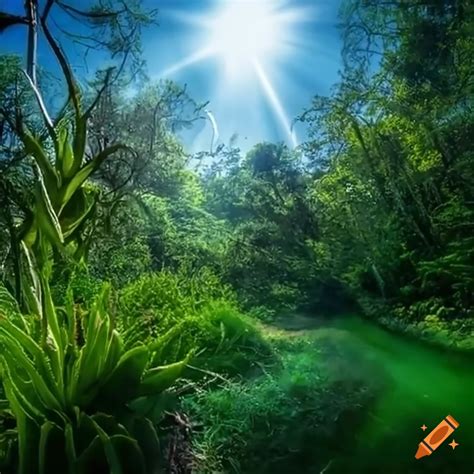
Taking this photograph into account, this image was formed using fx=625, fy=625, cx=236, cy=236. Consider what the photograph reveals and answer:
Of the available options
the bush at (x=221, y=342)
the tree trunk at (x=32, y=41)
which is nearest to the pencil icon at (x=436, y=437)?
the bush at (x=221, y=342)

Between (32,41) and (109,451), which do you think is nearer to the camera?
(109,451)

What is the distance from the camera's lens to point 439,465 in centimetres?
168

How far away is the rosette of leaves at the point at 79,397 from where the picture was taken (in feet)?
4.95

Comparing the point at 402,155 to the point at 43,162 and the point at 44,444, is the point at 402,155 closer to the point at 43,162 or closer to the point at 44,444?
the point at 43,162

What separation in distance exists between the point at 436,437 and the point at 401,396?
0.46ft

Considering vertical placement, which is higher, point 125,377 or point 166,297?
point 166,297

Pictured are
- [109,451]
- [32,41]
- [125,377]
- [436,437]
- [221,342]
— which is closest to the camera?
[109,451]

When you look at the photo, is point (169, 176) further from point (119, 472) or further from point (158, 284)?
point (119, 472)

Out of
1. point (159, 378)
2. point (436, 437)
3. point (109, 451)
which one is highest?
point (159, 378)

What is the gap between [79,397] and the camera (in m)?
1.55

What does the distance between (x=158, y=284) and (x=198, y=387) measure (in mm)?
373

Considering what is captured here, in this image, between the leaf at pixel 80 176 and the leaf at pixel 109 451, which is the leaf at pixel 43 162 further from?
the leaf at pixel 109 451

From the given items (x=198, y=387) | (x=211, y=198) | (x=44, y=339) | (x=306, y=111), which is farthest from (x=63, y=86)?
(x=198, y=387)

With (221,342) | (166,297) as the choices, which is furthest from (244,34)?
(221,342)
